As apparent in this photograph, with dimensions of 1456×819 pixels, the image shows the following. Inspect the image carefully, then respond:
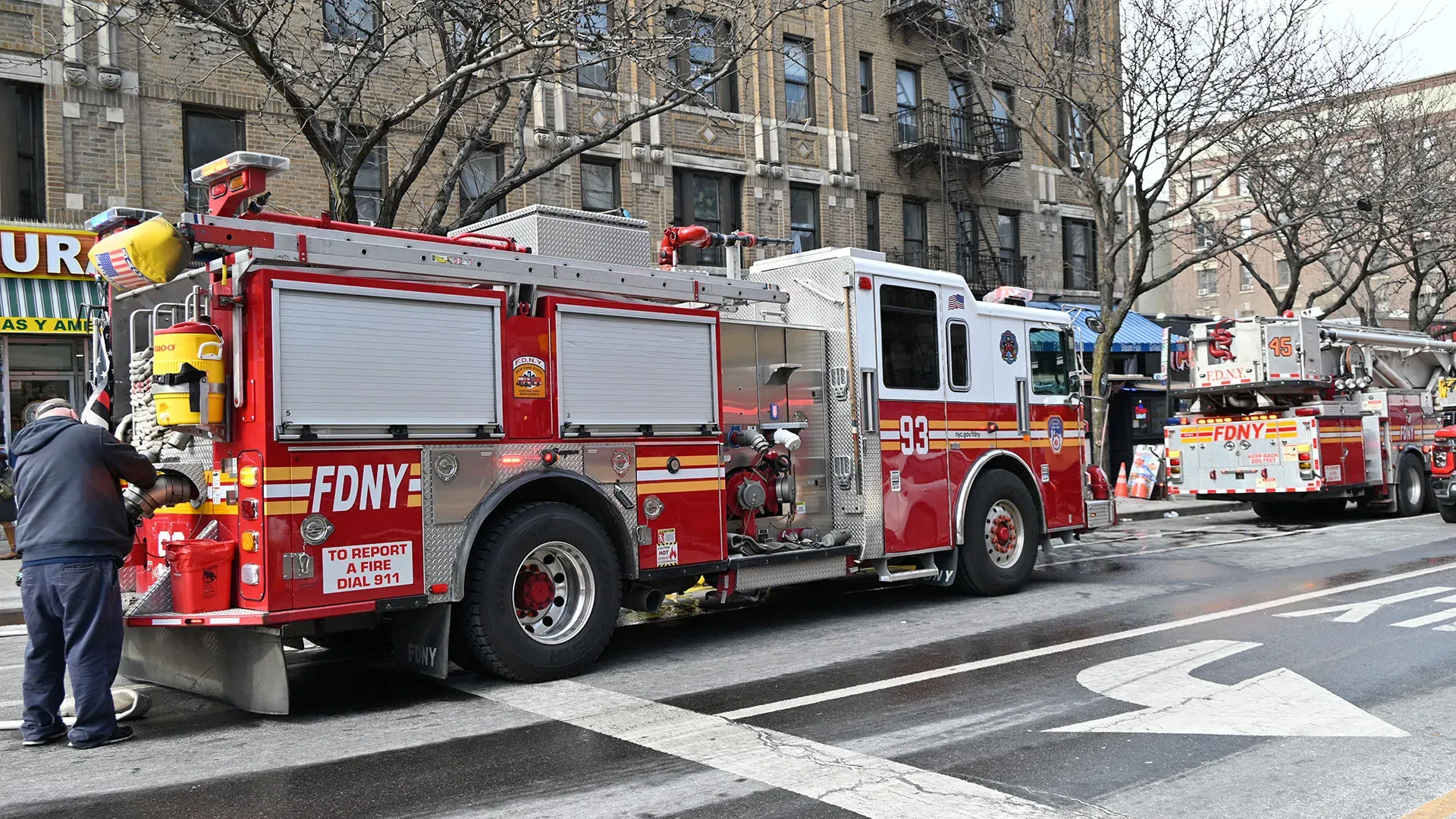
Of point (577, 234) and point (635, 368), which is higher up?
point (577, 234)

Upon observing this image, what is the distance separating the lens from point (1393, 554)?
12883mm

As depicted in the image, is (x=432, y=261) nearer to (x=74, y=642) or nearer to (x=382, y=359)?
(x=382, y=359)

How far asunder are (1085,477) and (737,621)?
4.08m

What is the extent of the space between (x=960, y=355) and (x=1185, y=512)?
12.0 meters

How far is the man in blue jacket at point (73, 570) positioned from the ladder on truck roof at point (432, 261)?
124 cm

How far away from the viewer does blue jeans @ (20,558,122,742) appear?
5766 millimetres

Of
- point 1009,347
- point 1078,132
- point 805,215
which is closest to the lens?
point 1009,347

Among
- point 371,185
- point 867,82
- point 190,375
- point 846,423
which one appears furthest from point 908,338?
point 867,82

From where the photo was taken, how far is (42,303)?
48.9ft

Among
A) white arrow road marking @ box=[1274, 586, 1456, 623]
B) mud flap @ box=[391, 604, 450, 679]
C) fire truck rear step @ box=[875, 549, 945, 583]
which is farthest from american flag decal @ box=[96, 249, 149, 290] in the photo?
white arrow road marking @ box=[1274, 586, 1456, 623]

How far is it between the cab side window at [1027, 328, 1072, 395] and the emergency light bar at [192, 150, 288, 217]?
7.02 m

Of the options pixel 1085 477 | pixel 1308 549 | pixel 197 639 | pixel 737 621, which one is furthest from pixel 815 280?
pixel 1308 549

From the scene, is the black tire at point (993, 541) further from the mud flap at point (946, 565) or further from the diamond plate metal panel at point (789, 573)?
the diamond plate metal panel at point (789, 573)

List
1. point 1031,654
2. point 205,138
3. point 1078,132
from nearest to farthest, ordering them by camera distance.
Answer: point 1031,654 < point 205,138 < point 1078,132
